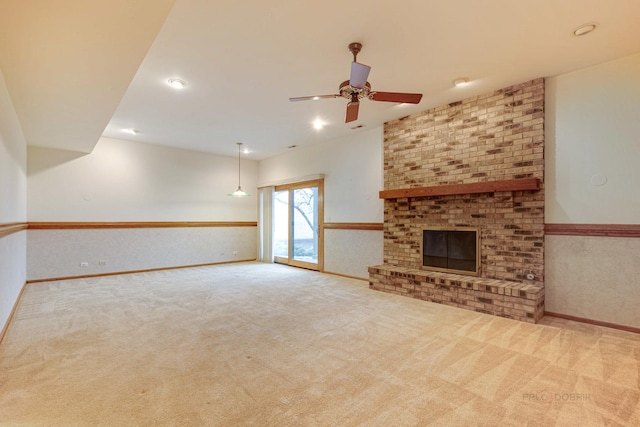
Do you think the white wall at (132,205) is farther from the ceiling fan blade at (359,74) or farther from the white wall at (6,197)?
the ceiling fan blade at (359,74)

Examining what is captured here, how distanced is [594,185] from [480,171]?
1.20m

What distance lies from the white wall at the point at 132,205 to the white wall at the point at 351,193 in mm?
2583

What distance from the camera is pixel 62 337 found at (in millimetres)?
2941

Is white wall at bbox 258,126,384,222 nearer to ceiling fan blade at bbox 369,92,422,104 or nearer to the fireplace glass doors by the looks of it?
the fireplace glass doors

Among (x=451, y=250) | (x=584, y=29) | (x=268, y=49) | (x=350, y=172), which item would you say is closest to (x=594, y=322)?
(x=451, y=250)

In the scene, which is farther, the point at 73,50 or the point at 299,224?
the point at 299,224

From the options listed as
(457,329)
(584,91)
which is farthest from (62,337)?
(584,91)

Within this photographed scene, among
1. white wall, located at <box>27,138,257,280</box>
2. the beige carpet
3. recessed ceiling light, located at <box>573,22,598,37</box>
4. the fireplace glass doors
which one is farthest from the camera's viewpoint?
white wall, located at <box>27,138,257,280</box>

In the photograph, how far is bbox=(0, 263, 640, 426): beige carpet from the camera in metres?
1.82

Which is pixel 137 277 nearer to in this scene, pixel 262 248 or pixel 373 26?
pixel 262 248

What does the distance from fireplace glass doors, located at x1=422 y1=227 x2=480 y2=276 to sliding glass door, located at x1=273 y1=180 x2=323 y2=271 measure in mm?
2549

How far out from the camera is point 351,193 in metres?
6.11

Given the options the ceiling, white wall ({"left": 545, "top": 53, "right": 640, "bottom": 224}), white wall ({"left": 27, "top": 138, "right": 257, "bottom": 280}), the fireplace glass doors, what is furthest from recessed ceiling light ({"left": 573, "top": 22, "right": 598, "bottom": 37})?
white wall ({"left": 27, "top": 138, "right": 257, "bottom": 280})

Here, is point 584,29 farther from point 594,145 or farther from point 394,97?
point 394,97
